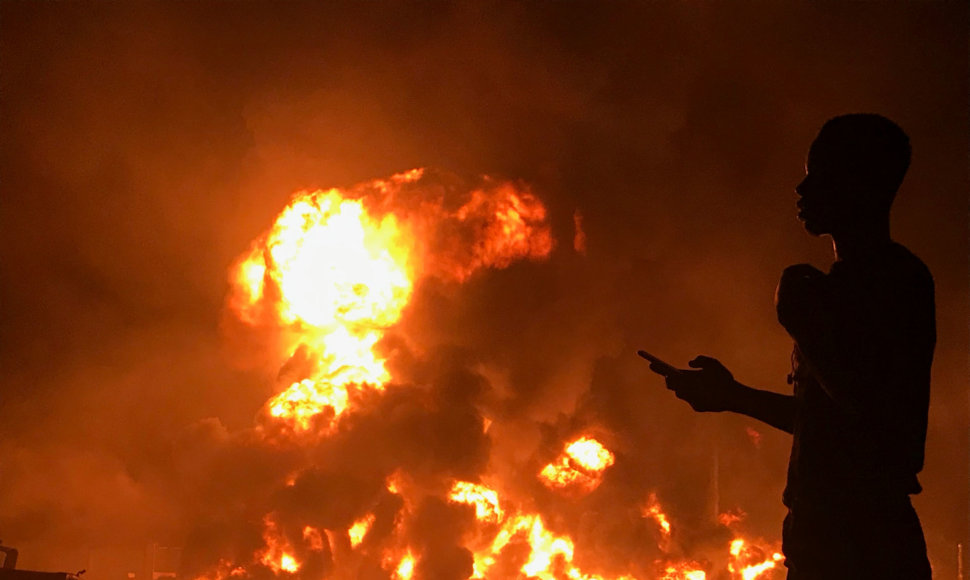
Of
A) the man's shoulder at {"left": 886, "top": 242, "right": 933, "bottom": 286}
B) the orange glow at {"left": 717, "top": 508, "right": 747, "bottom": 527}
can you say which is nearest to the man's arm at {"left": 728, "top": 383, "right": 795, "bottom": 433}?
the man's shoulder at {"left": 886, "top": 242, "right": 933, "bottom": 286}

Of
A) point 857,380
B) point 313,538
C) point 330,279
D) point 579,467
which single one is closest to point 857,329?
point 857,380

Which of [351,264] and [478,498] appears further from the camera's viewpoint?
[351,264]

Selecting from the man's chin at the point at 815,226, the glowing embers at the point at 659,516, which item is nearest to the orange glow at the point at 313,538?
the glowing embers at the point at 659,516

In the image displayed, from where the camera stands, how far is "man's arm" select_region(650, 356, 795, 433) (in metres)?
3.39

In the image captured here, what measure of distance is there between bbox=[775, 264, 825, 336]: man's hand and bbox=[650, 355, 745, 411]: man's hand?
1.51 ft

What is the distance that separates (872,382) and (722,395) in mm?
556

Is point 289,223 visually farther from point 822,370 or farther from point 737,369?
point 822,370

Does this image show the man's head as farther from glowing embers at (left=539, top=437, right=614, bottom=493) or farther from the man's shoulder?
glowing embers at (left=539, top=437, right=614, bottom=493)

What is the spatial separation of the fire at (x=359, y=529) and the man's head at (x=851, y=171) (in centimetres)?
2083

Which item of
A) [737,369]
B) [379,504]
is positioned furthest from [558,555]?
[737,369]

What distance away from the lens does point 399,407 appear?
76.6ft

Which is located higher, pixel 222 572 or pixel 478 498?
pixel 478 498

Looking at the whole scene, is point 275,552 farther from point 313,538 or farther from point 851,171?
point 851,171

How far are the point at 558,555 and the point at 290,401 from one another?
841 centimetres
